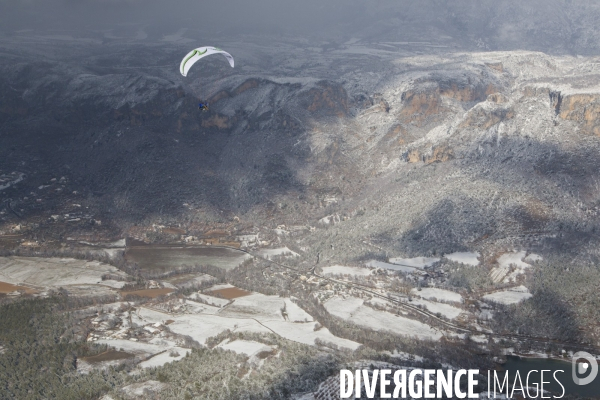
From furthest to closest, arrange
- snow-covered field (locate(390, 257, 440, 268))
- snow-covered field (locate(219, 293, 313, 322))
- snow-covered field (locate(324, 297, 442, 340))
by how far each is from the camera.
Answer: snow-covered field (locate(390, 257, 440, 268))
snow-covered field (locate(219, 293, 313, 322))
snow-covered field (locate(324, 297, 442, 340))

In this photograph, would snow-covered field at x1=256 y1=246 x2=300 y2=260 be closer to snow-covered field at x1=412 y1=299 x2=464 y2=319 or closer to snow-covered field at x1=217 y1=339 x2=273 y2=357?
snow-covered field at x1=412 y1=299 x2=464 y2=319

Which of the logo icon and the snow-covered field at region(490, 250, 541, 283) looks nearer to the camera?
the logo icon

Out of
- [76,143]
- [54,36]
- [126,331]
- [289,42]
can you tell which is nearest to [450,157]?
[126,331]

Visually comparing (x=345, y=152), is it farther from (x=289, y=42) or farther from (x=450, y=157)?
(x=289, y=42)

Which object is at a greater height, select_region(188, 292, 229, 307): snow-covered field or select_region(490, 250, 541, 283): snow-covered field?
select_region(490, 250, 541, 283): snow-covered field

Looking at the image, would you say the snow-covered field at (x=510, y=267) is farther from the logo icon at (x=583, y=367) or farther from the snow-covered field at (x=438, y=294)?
the logo icon at (x=583, y=367)

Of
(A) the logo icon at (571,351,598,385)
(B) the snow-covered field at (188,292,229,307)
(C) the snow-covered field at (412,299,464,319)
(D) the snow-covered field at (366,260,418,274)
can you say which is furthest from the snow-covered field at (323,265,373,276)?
(A) the logo icon at (571,351,598,385)

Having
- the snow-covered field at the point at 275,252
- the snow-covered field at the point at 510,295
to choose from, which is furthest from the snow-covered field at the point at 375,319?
the snow-covered field at the point at 275,252

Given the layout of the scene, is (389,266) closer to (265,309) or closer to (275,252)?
(265,309)
